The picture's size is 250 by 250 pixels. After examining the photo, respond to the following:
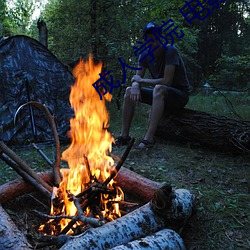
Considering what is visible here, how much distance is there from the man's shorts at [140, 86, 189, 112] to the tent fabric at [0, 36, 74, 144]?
5.94 feet

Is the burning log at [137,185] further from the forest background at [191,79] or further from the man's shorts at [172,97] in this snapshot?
the man's shorts at [172,97]

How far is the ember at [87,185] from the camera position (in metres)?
2.11

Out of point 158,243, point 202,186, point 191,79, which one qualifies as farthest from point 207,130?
point 191,79

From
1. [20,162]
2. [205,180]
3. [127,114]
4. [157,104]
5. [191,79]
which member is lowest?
[205,180]

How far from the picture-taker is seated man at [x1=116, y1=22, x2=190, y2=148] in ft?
13.1

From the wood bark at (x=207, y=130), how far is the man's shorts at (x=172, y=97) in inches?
7.4

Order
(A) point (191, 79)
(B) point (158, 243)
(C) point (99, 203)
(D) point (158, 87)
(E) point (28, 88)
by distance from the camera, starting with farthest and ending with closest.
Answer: (A) point (191, 79), (E) point (28, 88), (D) point (158, 87), (C) point (99, 203), (B) point (158, 243)

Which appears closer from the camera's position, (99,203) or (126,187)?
(99,203)

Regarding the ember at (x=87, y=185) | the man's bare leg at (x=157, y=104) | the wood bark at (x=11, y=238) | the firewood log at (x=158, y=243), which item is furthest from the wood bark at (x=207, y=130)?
the wood bark at (x=11, y=238)

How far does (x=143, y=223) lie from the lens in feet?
6.18

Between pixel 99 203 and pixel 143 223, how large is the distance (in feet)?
1.74

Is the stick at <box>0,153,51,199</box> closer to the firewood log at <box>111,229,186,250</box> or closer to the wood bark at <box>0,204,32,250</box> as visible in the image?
the wood bark at <box>0,204,32,250</box>

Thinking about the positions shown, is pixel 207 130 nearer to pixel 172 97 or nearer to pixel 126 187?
pixel 172 97

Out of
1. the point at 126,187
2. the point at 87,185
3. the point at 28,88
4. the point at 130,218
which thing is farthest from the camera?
the point at 28,88
